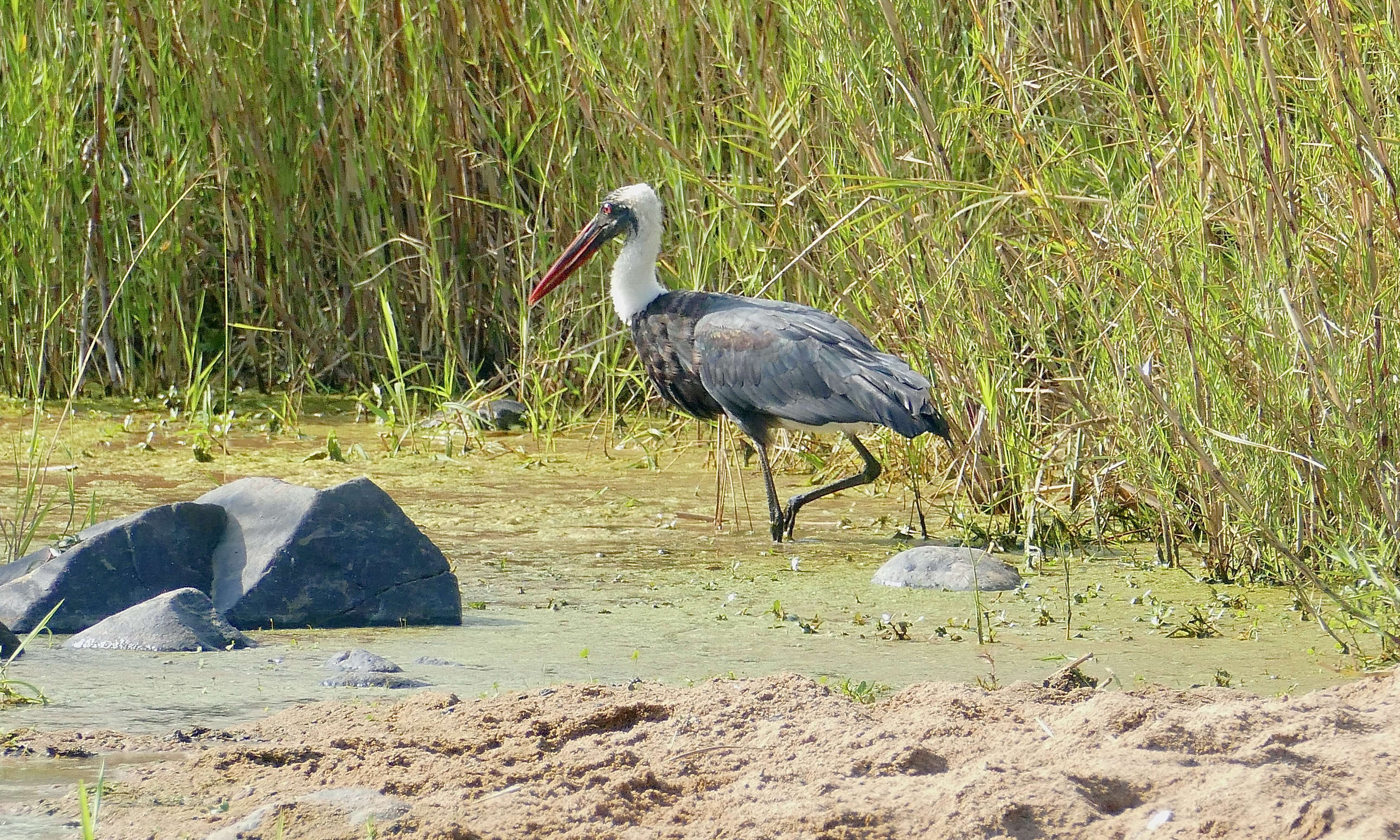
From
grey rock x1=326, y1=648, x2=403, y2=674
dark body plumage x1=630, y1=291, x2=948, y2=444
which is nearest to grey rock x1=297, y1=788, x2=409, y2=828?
grey rock x1=326, y1=648, x2=403, y2=674

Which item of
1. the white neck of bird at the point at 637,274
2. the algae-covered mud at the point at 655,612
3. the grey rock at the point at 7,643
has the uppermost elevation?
the white neck of bird at the point at 637,274

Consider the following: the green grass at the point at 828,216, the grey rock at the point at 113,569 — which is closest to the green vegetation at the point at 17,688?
the grey rock at the point at 113,569

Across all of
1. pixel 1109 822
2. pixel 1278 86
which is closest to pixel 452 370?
pixel 1278 86

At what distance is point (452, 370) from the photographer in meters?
6.94

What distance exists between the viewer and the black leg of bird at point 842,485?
554 cm

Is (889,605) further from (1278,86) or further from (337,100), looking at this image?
(337,100)

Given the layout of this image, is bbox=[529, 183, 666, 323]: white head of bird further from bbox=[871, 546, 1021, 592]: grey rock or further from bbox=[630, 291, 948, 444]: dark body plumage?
bbox=[871, 546, 1021, 592]: grey rock

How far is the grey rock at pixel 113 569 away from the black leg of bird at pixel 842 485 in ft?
6.13

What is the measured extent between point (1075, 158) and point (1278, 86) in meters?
1.11

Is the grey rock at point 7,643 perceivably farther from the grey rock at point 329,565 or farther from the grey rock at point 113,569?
the grey rock at point 329,565

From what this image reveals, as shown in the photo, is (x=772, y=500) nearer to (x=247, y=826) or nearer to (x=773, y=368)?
(x=773, y=368)

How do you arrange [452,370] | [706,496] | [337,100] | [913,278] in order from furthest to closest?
[337,100] → [452,370] → [706,496] → [913,278]

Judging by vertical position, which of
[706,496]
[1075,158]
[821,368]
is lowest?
[706,496]

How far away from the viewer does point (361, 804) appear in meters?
2.56
